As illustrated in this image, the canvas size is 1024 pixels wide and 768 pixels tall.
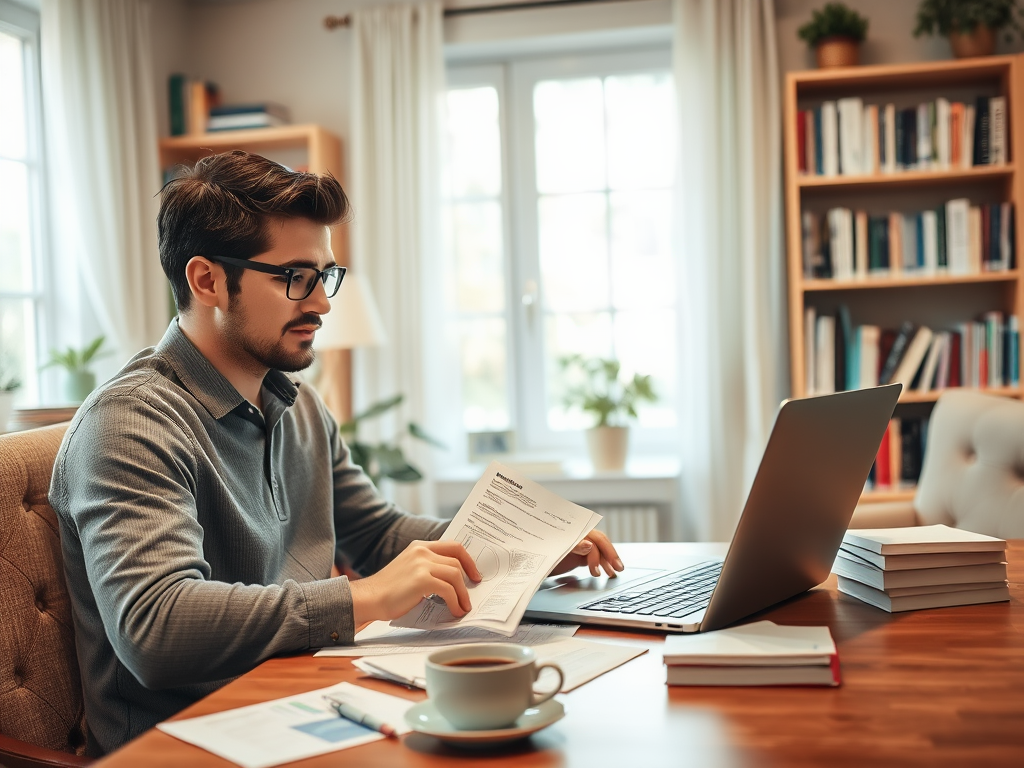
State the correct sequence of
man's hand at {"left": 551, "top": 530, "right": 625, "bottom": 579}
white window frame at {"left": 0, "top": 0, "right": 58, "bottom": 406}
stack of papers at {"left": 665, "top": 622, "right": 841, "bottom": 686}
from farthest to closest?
white window frame at {"left": 0, "top": 0, "right": 58, "bottom": 406}
man's hand at {"left": 551, "top": 530, "right": 625, "bottom": 579}
stack of papers at {"left": 665, "top": 622, "right": 841, "bottom": 686}

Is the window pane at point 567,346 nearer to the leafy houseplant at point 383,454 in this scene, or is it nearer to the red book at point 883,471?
the leafy houseplant at point 383,454

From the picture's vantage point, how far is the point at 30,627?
1285 mm

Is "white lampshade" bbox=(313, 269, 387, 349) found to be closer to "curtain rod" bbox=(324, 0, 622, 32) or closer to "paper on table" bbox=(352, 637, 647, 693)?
"curtain rod" bbox=(324, 0, 622, 32)

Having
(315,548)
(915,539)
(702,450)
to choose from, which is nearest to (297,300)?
(315,548)

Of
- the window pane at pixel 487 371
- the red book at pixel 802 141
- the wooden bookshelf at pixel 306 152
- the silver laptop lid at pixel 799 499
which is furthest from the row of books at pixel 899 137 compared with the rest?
the silver laptop lid at pixel 799 499

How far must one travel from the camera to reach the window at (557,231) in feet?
12.1

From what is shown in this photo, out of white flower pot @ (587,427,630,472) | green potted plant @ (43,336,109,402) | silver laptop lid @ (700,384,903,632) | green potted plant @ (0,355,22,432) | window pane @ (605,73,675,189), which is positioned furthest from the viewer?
window pane @ (605,73,675,189)

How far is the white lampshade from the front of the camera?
124 inches

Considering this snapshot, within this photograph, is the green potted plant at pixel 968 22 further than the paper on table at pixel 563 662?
Yes

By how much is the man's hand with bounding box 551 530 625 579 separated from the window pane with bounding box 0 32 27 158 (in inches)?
104

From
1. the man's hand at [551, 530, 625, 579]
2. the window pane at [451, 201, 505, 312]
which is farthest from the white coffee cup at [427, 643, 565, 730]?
the window pane at [451, 201, 505, 312]

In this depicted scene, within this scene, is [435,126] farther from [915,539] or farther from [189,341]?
[915,539]

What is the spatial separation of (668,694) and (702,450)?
2.50 m

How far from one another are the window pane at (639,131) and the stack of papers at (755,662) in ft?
9.51
